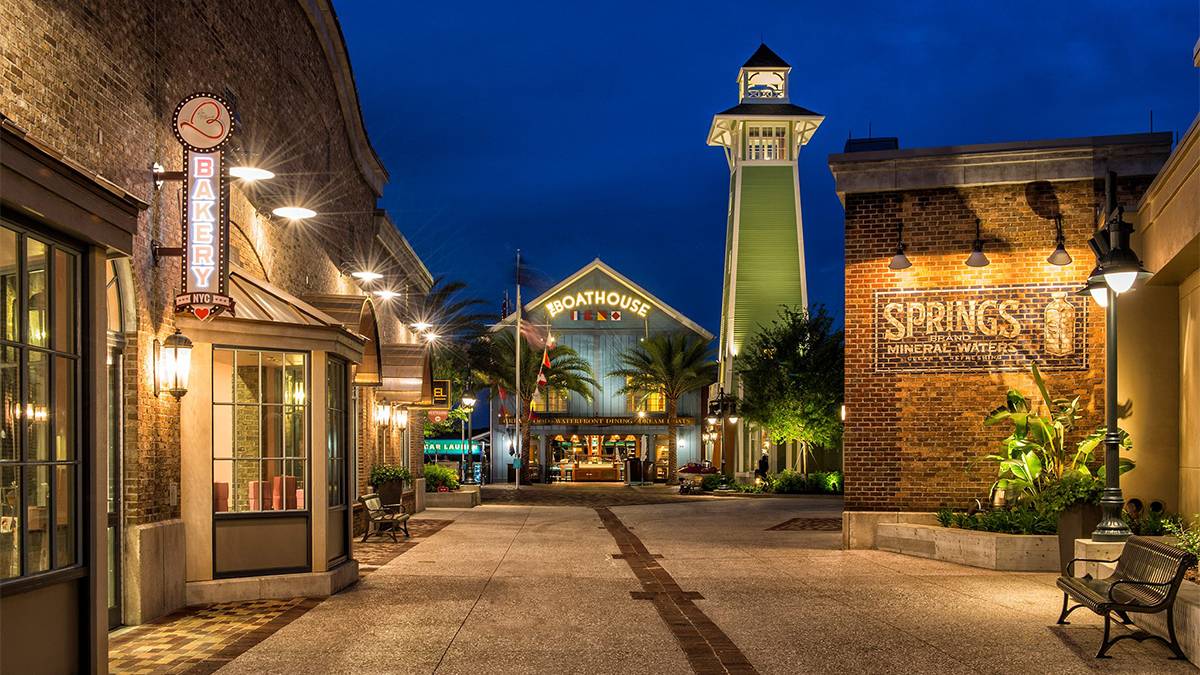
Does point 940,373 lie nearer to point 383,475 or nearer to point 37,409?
point 383,475

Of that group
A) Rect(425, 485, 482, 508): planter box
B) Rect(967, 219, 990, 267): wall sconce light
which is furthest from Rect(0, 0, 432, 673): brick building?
Rect(425, 485, 482, 508): planter box

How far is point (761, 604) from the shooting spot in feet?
43.2

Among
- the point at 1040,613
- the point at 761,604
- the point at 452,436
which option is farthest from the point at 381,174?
the point at 452,436

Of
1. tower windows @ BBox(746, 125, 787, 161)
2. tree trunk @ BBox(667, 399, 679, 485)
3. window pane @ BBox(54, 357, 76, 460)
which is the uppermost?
tower windows @ BBox(746, 125, 787, 161)

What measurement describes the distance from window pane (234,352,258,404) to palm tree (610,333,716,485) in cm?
4601

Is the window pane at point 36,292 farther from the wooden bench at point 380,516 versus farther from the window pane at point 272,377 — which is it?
the wooden bench at point 380,516

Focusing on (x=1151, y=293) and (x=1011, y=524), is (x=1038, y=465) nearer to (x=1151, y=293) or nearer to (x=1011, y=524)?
(x=1011, y=524)

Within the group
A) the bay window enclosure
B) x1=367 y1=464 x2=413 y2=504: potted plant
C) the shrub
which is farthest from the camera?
the shrub

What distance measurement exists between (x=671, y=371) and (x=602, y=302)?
7.09 metres

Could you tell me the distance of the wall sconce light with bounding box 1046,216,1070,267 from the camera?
1798cm

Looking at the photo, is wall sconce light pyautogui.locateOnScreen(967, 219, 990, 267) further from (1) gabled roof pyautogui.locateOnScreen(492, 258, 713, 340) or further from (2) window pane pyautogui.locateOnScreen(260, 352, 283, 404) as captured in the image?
(1) gabled roof pyautogui.locateOnScreen(492, 258, 713, 340)

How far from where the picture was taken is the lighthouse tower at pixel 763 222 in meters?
52.3

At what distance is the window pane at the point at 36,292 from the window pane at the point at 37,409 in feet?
0.42

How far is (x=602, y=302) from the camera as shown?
64938 mm
